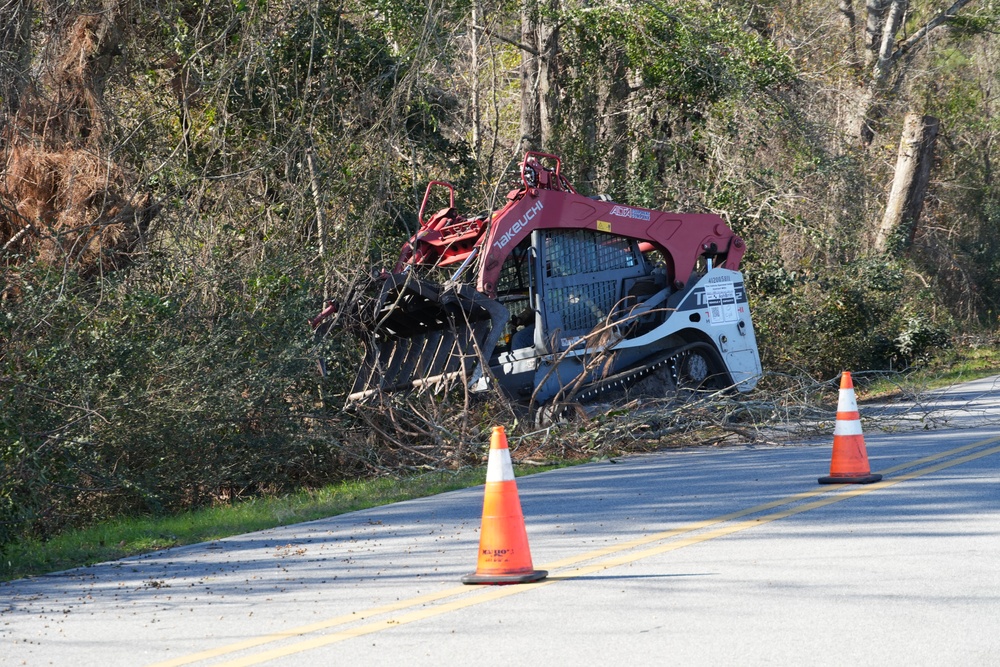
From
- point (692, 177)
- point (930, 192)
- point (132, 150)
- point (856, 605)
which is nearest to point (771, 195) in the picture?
point (692, 177)

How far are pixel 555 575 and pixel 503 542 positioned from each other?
0.36 meters

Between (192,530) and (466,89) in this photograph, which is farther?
(466,89)

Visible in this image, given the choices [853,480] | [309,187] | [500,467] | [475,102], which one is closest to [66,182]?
[309,187]

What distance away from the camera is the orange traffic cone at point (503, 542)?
6.26 meters

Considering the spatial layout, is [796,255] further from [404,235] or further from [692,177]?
[404,235]

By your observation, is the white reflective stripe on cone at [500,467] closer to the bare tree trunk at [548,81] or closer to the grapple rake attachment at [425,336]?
the grapple rake attachment at [425,336]

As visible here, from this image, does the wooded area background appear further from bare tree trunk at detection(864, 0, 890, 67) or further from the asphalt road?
the asphalt road

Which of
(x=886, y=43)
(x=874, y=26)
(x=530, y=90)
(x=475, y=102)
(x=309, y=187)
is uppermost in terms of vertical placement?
A: (x=874, y=26)

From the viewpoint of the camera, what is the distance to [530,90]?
853 inches

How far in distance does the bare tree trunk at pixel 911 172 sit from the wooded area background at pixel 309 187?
0.23ft

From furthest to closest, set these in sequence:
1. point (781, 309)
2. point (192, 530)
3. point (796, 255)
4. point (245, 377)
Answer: point (796, 255), point (781, 309), point (245, 377), point (192, 530)

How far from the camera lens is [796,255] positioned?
979 inches

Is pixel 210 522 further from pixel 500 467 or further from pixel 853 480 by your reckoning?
pixel 853 480

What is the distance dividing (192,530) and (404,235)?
348 inches
